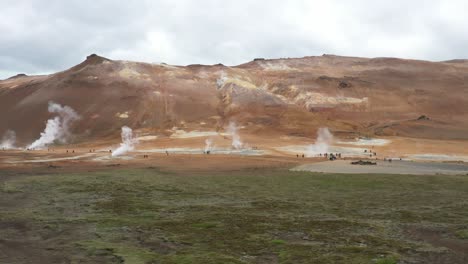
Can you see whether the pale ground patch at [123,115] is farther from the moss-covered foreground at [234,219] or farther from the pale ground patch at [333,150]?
the moss-covered foreground at [234,219]

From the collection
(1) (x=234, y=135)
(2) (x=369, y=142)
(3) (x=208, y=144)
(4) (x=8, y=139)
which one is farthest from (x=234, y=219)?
(4) (x=8, y=139)

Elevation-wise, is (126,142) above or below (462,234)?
above

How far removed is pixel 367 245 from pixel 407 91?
463ft

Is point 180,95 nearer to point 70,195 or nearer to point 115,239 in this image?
point 70,195

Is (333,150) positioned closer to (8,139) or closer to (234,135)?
(234,135)

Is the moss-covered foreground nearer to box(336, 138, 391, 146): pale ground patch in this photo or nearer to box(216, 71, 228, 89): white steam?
box(336, 138, 391, 146): pale ground patch

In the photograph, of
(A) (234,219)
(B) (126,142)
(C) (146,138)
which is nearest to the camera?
(A) (234,219)

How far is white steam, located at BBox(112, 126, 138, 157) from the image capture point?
7934 cm

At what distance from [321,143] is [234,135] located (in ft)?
63.1

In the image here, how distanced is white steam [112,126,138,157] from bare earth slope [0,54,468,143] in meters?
5.01

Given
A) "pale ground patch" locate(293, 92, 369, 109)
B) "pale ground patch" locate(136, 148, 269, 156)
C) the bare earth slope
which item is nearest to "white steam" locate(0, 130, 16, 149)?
the bare earth slope

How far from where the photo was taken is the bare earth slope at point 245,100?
12356cm

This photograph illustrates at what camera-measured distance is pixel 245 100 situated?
138125 millimetres

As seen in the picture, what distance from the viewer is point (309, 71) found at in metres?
176
